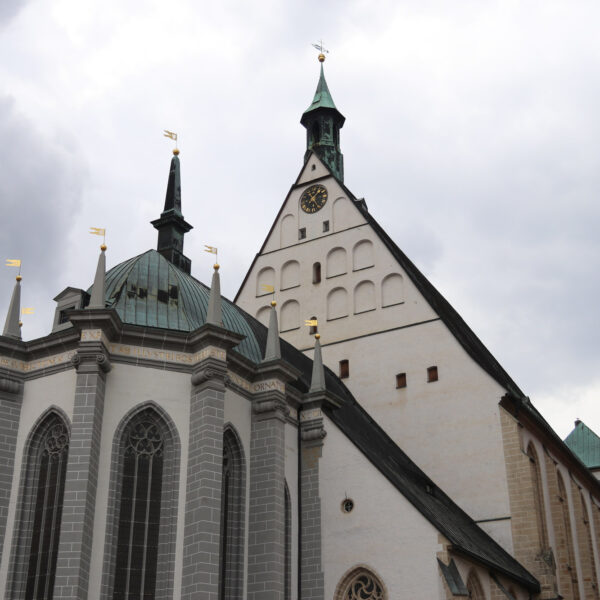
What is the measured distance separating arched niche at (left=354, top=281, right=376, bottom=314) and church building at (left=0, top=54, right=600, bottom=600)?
7.02 feet

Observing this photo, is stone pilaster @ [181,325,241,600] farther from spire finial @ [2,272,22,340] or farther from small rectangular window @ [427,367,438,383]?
small rectangular window @ [427,367,438,383]

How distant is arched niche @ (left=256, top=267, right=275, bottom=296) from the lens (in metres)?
39.2

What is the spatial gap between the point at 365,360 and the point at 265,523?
1238 cm

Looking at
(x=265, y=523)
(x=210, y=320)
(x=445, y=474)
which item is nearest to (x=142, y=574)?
(x=265, y=523)

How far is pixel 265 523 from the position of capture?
23969 mm

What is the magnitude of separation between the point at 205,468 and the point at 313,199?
63.7 ft

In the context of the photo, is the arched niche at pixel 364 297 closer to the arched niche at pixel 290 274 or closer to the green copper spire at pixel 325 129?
the arched niche at pixel 290 274

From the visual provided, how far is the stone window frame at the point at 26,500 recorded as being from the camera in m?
21.4

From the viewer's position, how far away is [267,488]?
24.3m

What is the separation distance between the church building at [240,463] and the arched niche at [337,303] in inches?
115

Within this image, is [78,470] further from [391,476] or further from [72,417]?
[391,476]

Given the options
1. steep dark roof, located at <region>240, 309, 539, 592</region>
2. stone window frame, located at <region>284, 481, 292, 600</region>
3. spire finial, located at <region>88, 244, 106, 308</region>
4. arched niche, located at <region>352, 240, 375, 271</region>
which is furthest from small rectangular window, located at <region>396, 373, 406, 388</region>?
spire finial, located at <region>88, 244, 106, 308</region>

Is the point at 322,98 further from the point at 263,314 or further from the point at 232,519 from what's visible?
the point at 232,519

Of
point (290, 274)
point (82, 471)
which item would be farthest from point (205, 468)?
point (290, 274)
